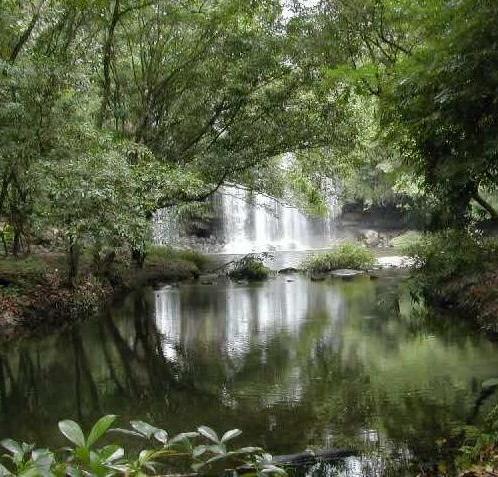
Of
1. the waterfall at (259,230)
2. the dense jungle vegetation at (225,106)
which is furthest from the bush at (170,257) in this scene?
the waterfall at (259,230)

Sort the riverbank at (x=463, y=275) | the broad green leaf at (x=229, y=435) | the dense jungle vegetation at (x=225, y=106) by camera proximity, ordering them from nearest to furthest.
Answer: the broad green leaf at (x=229, y=435), the dense jungle vegetation at (x=225, y=106), the riverbank at (x=463, y=275)

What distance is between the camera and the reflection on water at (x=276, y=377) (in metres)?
6.11

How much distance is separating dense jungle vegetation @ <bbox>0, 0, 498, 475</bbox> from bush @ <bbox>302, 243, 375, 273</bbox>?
10.0 feet

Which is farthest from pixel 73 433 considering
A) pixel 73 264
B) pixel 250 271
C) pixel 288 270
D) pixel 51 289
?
pixel 288 270

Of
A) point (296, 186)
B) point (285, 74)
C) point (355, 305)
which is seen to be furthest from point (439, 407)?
point (296, 186)

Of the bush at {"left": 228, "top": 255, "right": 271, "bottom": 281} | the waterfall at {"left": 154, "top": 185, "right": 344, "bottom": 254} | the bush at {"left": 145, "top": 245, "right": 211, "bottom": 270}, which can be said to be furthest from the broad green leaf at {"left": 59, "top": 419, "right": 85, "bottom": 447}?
the waterfall at {"left": 154, "top": 185, "right": 344, "bottom": 254}

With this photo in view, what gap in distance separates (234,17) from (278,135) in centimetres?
401

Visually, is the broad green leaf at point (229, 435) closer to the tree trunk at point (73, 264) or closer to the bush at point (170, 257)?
the tree trunk at point (73, 264)

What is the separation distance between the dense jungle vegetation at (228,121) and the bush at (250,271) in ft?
10.6

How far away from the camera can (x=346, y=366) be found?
889cm

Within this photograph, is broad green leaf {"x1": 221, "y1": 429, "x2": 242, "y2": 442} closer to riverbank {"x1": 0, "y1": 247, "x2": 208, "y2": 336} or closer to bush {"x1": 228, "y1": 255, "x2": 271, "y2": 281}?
riverbank {"x1": 0, "y1": 247, "x2": 208, "y2": 336}

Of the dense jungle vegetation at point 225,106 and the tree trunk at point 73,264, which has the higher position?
the dense jungle vegetation at point 225,106

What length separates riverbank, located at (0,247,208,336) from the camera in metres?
13.4

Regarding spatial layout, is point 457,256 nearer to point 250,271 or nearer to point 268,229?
point 250,271
